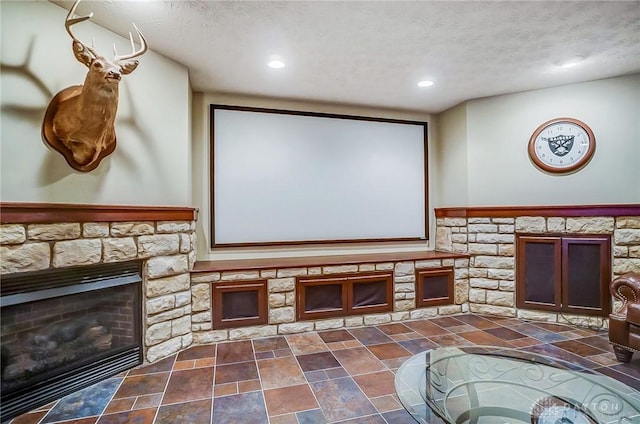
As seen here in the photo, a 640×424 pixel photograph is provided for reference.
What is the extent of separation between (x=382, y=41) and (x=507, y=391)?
2.65 m

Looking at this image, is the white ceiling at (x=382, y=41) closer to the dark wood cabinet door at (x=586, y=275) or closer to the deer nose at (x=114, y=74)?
the deer nose at (x=114, y=74)

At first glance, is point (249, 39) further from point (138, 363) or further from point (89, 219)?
point (138, 363)

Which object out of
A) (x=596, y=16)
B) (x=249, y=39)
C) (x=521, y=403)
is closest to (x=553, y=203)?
(x=596, y=16)

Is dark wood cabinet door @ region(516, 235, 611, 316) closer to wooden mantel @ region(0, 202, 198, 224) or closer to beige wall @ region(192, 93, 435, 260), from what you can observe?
beige wall @ region(192, 93, 435, 260)

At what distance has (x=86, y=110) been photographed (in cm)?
205

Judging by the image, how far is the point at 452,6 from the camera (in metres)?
2.20

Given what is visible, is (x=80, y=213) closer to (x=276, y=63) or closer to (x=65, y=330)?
(x=65, y=330)

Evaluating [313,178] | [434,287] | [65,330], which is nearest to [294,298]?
[313,178]

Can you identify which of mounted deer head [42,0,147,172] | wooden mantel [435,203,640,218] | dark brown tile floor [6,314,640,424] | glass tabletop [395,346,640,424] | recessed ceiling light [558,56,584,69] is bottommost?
dark brown tile floor [6,314,640,424]

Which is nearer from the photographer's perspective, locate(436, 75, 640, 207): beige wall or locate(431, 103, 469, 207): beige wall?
locate(436, 75, 640, 207): beige wall

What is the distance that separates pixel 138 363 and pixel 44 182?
1.53 metres

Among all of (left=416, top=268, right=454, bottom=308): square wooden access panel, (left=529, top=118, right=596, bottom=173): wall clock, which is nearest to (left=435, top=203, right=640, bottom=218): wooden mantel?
(left=529, top=118, right=596, bottom=173): wall clock

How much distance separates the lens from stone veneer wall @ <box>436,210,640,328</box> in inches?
129

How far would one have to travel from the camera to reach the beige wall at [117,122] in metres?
1.95
